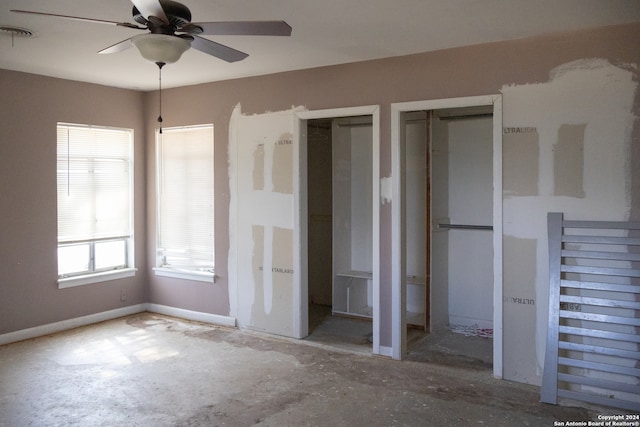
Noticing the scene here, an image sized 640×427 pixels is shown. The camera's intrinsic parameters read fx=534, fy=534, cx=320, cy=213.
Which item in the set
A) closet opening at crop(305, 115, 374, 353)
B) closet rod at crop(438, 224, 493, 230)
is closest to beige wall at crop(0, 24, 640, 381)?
closet opening at crop(305, 115, 374, 353)

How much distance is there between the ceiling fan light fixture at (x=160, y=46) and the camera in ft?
8.63

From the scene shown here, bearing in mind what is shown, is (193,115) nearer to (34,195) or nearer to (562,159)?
(34,195)

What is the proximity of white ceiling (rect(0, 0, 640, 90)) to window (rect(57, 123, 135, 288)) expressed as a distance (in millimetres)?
998

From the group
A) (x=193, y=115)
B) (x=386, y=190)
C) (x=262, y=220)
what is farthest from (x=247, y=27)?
(x=193, y=115)

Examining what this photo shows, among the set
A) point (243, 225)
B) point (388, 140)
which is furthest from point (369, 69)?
point (243, 225)

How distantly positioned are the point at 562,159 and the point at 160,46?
2946 millimetres

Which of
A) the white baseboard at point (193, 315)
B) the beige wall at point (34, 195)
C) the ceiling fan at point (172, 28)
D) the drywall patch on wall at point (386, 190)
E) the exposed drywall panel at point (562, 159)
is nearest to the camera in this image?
the ceiling fan at point (172, 28)

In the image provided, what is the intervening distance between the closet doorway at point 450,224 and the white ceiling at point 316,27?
1.36m

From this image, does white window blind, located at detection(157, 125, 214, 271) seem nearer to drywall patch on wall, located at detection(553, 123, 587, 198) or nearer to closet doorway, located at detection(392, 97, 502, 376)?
closet doorway, located at detection(392, 97, 502, 376)

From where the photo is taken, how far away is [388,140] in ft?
15.6

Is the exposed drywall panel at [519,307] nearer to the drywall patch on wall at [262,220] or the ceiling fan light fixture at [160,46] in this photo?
the drywall patch on wall at [262,220]

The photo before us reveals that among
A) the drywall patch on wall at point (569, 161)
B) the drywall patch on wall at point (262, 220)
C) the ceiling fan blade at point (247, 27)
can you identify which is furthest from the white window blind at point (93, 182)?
the drywall patch on wall at point (569, 161)

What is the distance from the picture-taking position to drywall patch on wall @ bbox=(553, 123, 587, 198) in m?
3.91

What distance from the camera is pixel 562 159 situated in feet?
13.0
